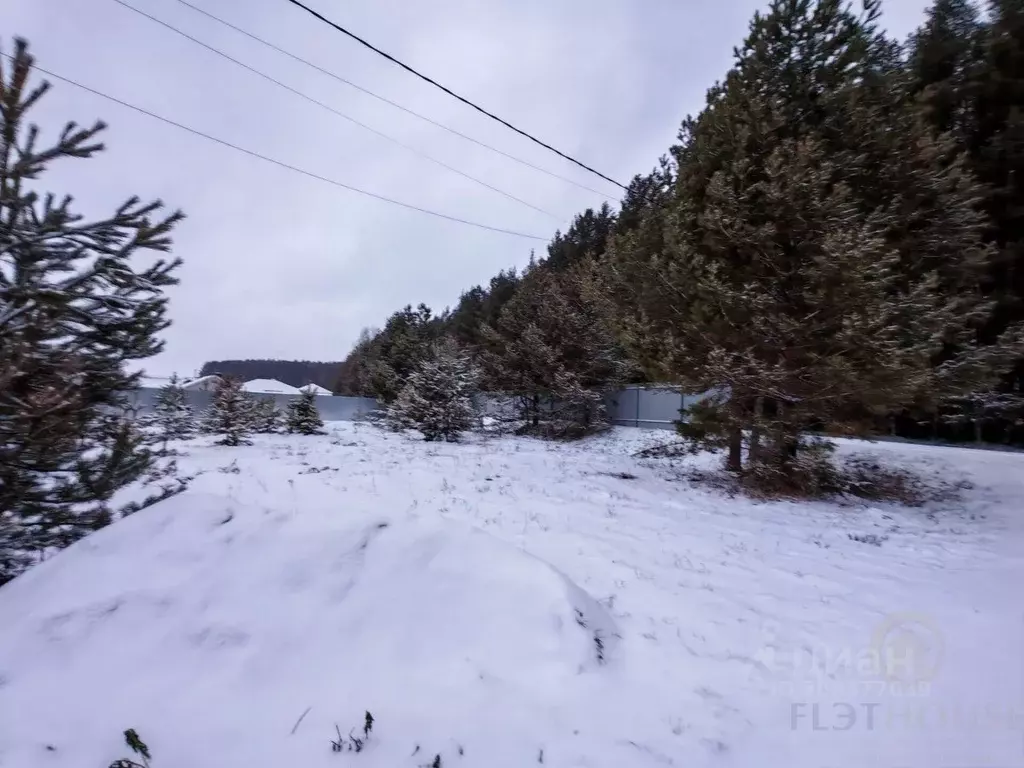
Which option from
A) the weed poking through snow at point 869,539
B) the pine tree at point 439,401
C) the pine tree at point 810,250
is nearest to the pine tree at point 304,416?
the pine tree at point 439,401

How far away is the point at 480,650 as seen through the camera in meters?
3.56

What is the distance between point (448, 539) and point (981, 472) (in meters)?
12.2

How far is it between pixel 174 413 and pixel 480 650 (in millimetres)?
18038

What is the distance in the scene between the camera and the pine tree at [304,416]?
20.5 meters

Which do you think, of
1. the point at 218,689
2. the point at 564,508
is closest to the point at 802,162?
the point at 564,508

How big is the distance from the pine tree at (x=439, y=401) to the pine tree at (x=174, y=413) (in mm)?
7044

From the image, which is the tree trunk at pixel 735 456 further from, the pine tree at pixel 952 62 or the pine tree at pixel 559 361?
the pine tree at pixel 952 62

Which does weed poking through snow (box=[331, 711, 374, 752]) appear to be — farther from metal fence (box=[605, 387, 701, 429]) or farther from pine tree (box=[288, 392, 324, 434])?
metal fence (box=[605, 387, 701, 429])

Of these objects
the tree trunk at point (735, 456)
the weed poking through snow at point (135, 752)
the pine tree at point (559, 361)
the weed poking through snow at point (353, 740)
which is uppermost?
the pine tree at point (559, 361)

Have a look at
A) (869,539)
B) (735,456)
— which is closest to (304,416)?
(735,456)

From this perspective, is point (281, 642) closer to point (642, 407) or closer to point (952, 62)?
point (642, 407)

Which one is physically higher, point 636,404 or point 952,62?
point 952,62

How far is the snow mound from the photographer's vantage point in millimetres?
3025

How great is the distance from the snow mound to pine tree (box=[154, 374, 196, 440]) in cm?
1438
